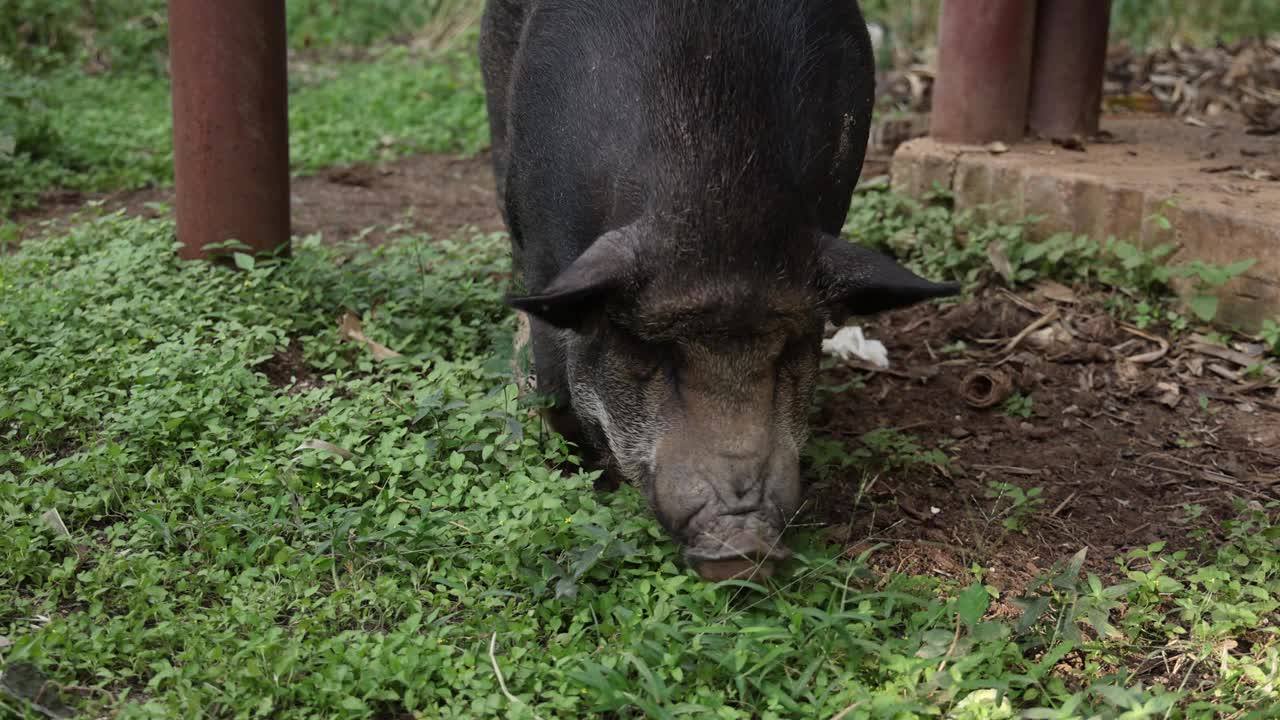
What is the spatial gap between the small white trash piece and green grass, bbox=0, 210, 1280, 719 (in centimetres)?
81

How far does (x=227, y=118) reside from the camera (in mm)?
4934

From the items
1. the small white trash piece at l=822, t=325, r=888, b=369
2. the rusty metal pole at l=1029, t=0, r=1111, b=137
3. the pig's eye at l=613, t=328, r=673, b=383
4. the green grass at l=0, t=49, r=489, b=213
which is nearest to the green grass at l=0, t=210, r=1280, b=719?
the pig's eye at l=613, t=328, r=673, b=383

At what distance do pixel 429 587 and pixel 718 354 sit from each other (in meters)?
0.97

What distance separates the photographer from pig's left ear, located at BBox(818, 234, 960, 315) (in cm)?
325

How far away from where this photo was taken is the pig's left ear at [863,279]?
3.25 m

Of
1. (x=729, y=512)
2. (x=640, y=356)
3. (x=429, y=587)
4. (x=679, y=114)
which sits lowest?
(x=429, y=587)

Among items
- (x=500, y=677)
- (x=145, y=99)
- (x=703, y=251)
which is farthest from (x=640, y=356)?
(x=145, y=99)

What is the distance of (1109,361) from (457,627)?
315 cm

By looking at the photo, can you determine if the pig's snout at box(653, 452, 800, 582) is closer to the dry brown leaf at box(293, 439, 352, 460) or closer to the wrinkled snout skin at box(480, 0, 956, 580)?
the wrinkled snout skin at box(480, 0, 956, 580)

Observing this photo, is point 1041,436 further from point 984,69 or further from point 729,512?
point 984,69

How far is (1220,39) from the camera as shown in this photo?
11.2 m

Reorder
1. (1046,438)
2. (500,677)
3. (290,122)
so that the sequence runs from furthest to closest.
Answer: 1. (290,122)
2. (1046,438)
3. (500,677)

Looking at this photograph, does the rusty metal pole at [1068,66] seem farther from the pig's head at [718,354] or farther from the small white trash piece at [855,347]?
the pig's head at [718,354]

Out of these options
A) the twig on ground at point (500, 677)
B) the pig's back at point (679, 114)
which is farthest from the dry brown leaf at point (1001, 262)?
the twig on ground at point (500, 677)
